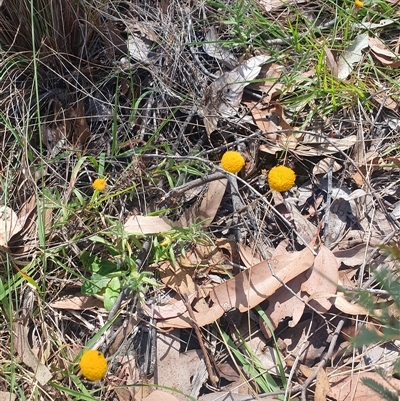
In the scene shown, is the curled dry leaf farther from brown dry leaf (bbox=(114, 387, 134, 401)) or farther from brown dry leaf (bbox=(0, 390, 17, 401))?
brown dry leaf (bbox=(0, 390, 17, 401))

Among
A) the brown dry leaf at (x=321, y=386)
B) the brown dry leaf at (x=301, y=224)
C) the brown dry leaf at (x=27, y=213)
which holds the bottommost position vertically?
the brown dry leaf at (x=321, y=386)

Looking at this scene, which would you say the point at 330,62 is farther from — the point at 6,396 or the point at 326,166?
the point at 6,396

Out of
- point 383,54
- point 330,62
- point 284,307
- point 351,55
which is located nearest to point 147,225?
point 284,307

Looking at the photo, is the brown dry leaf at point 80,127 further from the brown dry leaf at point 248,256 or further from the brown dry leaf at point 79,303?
the brown dry leaf at point 248,256

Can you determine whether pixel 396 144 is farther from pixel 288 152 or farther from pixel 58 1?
pixel 58 1

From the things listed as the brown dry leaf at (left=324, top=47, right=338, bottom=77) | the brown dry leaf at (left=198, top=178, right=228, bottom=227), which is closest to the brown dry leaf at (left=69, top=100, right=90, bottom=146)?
the brown dry leaf at (left=198, top=178, right=228, bottom=227)

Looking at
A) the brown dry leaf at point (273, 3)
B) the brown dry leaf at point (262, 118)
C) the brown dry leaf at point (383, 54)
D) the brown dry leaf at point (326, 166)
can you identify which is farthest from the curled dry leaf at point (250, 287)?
the brown dry leaf at point (273, 3)
